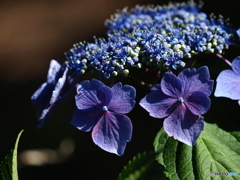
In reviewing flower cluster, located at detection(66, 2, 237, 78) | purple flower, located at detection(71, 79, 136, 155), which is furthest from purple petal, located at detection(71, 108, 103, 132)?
flower cluster, located at detection(66, 2, 237, 78)

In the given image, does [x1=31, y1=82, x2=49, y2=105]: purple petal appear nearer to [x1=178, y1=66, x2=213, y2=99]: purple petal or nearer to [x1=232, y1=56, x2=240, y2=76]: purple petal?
[x1=178, y1=66, x2=213, y2=99]: purple petal

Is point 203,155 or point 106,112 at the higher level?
point 106,112

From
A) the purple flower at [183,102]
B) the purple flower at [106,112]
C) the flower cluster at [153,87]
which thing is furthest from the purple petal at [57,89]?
the purple flower at [183,102]

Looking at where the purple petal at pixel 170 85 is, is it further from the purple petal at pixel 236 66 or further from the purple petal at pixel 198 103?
the purple petal at pixel 236 66

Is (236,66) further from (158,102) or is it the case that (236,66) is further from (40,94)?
(40,94)

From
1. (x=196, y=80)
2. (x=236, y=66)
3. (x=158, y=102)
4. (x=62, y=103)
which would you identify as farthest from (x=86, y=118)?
(x=62, y=103)

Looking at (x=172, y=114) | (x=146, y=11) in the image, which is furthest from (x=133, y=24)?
(x=172, y=114)

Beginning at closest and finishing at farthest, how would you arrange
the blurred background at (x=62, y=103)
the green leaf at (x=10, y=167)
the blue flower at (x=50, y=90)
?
1. the green leaf at (x=10, y=167)
2. the blue flower at (x=50, y=90)
3. the blurred background at (x=62, y=103)

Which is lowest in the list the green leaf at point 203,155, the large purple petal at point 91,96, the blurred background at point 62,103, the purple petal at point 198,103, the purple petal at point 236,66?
the blurred background at point 62,103
